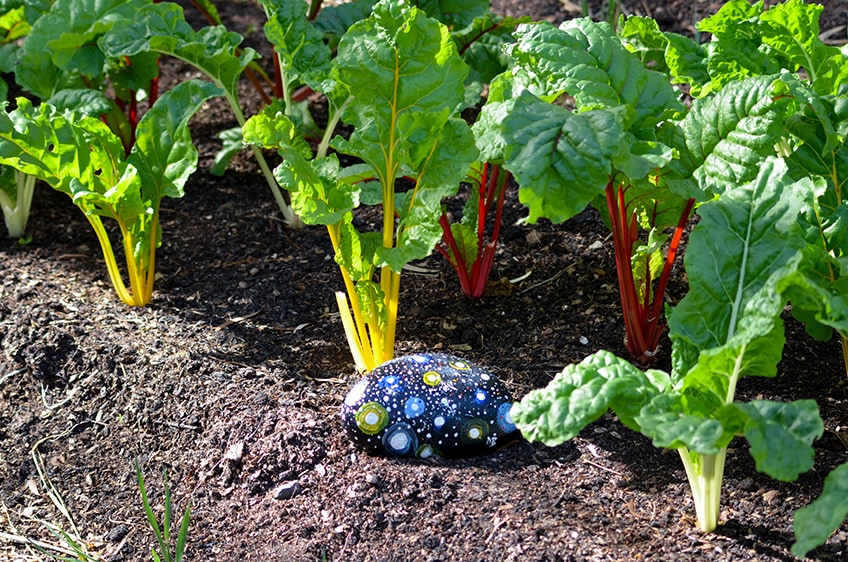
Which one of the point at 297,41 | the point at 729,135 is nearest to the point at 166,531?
the point at 729,135

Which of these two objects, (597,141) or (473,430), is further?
(473,430)

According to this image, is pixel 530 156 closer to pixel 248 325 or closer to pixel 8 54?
pixel 248 325

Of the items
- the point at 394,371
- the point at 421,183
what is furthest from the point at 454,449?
the point at 421,183

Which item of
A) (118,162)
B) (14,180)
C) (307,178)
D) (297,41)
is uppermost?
(297,41)

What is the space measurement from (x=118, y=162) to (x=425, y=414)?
1.33m

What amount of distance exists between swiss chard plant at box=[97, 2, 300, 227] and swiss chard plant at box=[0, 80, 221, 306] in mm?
116

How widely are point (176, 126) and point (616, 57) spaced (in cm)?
137

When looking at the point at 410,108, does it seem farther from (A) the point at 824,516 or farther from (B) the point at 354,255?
(A) the point at 824,516

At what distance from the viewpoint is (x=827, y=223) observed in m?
2.31

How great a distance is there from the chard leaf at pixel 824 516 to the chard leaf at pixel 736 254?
0.30 meters

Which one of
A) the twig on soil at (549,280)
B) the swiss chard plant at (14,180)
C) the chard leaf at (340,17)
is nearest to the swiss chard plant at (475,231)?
the twig on soil at (549,280)

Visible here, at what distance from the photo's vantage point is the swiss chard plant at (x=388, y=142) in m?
2.40

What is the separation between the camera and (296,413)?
8.09 feet

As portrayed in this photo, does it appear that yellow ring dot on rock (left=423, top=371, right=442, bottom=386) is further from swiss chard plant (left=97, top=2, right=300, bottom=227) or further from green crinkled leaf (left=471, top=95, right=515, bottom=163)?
swiss chard plant (left=97, top=2, right=300, bottom=227)
